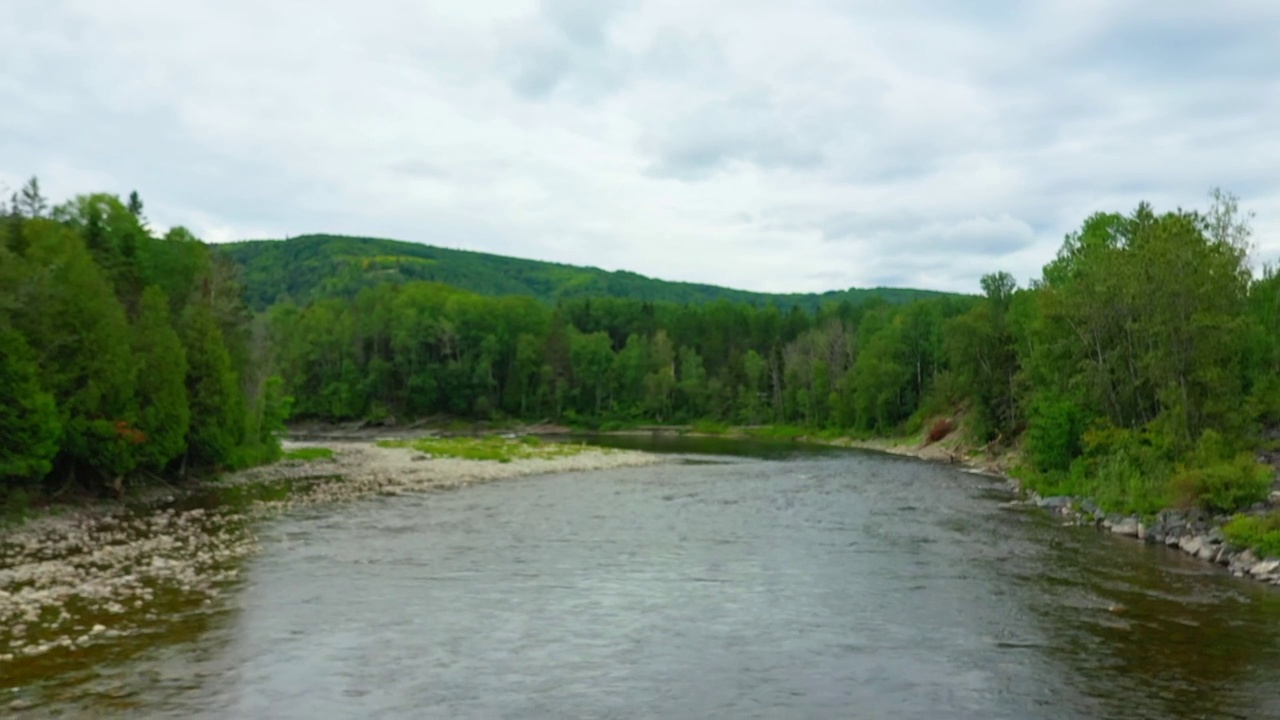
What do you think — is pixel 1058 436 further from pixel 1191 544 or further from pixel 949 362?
pixel 949 362

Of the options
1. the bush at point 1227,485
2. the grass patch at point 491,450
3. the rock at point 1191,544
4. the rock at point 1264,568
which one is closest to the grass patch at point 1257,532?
the rock at point 1264,568

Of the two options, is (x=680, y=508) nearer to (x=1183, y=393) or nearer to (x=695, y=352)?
(x=1183, y=393)

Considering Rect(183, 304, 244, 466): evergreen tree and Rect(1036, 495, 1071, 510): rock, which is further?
Rect(183, 304, 244, 466): evergreen tree

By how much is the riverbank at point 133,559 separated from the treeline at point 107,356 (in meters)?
2.11

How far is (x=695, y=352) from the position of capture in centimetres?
17600

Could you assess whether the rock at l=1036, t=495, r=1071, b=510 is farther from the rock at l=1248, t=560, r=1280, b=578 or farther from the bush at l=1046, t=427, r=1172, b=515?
the rock at l=1248, t=560, r=1280, b=578

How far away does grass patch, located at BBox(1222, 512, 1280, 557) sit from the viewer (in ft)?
90.1

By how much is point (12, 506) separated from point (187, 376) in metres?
15.3

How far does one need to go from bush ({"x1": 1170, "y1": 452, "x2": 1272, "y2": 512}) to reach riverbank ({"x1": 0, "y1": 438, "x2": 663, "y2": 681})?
3208cm

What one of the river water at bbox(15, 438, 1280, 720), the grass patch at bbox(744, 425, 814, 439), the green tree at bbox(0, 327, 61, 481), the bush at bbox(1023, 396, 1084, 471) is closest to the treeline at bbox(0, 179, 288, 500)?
the green tree at bbox(0, 327, 61, 481)

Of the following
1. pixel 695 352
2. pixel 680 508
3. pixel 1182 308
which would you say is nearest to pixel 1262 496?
pixel 1182 308

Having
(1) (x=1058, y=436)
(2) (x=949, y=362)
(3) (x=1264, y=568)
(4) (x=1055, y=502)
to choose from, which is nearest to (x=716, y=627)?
(3) (x=1264, y=568)

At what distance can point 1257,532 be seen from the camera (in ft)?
94.3

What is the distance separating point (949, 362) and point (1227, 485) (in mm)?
74150
